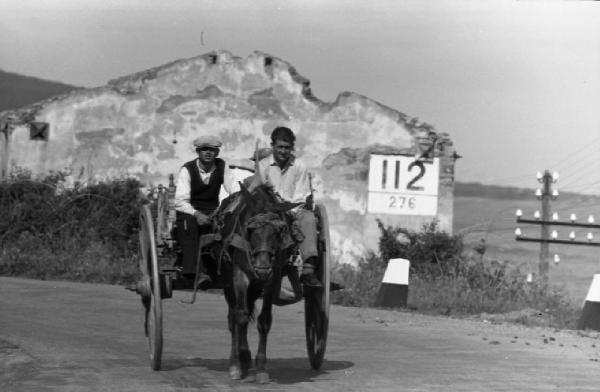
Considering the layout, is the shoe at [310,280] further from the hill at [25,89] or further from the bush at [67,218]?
the hill at [25,89]

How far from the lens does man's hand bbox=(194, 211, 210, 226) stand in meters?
11.9

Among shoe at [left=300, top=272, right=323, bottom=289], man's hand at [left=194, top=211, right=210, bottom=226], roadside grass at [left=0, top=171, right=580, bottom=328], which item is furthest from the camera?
roadside grass at [left=0, top=171, right=580, bottom=328]

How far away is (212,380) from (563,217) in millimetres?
48051

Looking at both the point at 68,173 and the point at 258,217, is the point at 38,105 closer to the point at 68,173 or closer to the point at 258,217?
the point at 68,173

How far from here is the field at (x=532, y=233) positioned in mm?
51031

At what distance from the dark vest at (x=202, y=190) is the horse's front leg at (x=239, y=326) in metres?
1.21

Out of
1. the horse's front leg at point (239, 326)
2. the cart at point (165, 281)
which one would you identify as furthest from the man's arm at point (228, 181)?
the horse's front leg at point (239, 326)

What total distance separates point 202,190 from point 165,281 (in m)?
0.96

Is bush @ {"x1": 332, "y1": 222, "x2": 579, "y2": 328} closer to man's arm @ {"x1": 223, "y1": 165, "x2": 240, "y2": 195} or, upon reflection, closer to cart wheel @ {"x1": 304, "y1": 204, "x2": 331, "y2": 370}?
cart wheel @ {"x1": 304, "y1": 204, "x2": 331, "y2": 370}

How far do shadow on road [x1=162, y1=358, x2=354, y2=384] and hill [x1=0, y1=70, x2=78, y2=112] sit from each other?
21949 millimetres

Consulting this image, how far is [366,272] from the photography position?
2778 centimetres

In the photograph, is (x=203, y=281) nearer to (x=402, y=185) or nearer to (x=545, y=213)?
(x=402, y=185)

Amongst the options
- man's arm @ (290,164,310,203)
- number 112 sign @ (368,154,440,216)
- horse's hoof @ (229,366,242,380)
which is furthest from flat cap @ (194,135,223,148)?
number 112 sign @ (368,154,440,216)

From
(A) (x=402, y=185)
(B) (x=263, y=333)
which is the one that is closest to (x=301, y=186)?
(B) (x=263, y=333)
